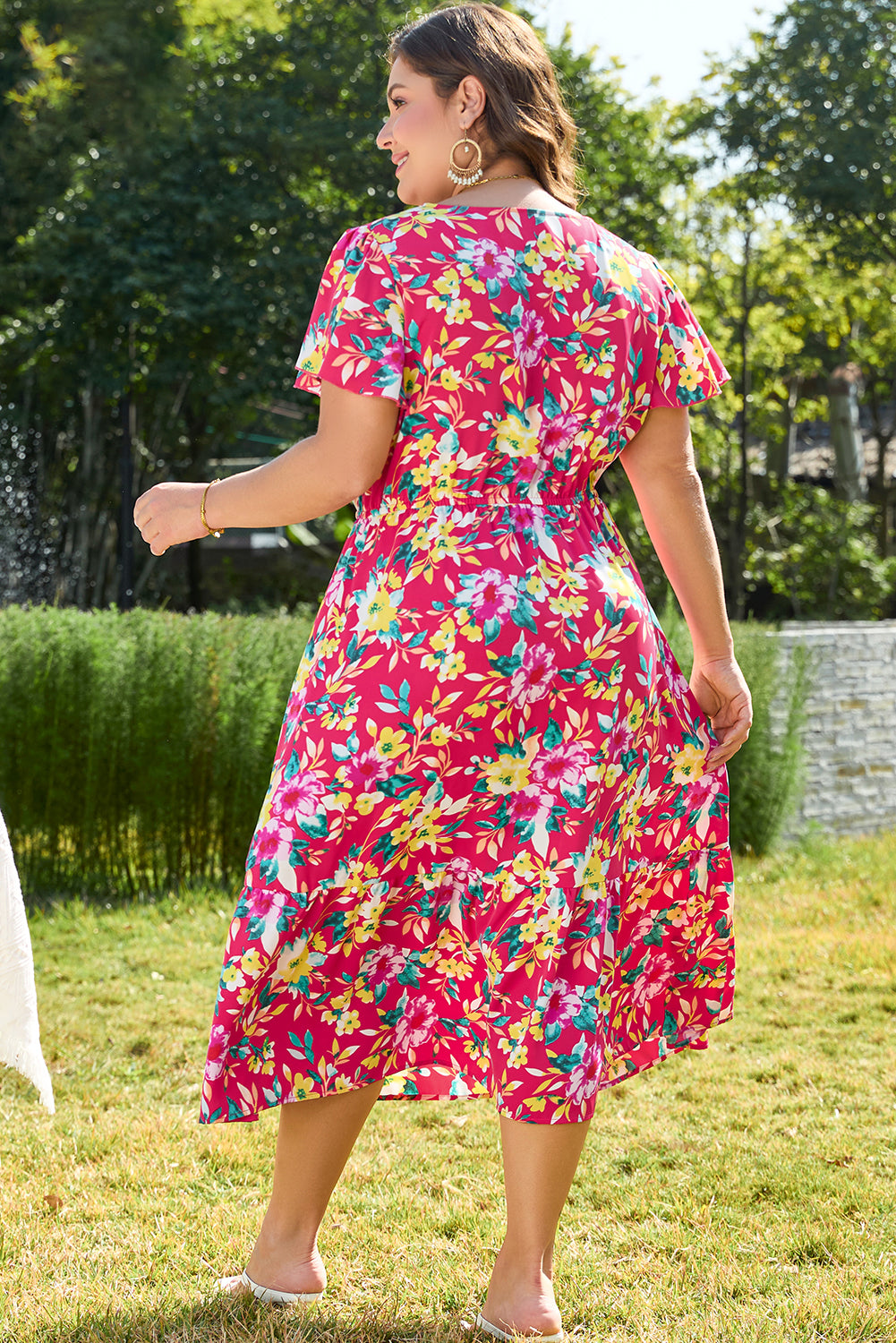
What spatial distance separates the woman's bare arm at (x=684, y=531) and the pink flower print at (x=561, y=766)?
0.95ft

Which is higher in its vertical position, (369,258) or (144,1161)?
(369,258)

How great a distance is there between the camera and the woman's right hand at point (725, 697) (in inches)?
78.7

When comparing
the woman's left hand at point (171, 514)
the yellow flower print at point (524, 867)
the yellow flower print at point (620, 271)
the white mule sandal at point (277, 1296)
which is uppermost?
the yellow flower print at point (620, 271)

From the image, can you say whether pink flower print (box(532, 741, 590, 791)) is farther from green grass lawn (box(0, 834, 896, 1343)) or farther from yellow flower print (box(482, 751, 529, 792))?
green grass lawn (box(0, 834, 896, 1343))

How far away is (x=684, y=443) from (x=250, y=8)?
14727mm

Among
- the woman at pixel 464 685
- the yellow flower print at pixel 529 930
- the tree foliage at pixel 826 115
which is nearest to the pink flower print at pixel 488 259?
the woman at pixel 464 685

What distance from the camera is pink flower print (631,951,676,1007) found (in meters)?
1.92

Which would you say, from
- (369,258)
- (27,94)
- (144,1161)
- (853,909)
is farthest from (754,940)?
(27,94)

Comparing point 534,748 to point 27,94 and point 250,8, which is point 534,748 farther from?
point 250,8

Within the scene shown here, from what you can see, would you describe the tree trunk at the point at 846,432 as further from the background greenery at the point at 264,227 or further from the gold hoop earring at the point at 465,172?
the gold hoop earring at the point at 465,172

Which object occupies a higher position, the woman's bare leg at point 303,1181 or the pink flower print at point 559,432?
the pink flower print at point 559,432

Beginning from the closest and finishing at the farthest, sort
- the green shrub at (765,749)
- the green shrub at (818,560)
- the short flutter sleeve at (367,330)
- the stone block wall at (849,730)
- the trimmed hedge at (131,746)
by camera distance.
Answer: the short flutter sleeve at (367,330)
the trimmed hedge at (131,746)
the green shrub at (765,749)
the stone block wall at (849,730)
the green shrub at (818,560)

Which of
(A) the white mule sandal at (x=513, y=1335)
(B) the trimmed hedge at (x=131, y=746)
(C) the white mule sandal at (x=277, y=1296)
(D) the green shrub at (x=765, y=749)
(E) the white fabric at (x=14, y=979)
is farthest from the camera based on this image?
(D) the green shrub at (x=765, y=749)

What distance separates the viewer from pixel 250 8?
14.6 m
